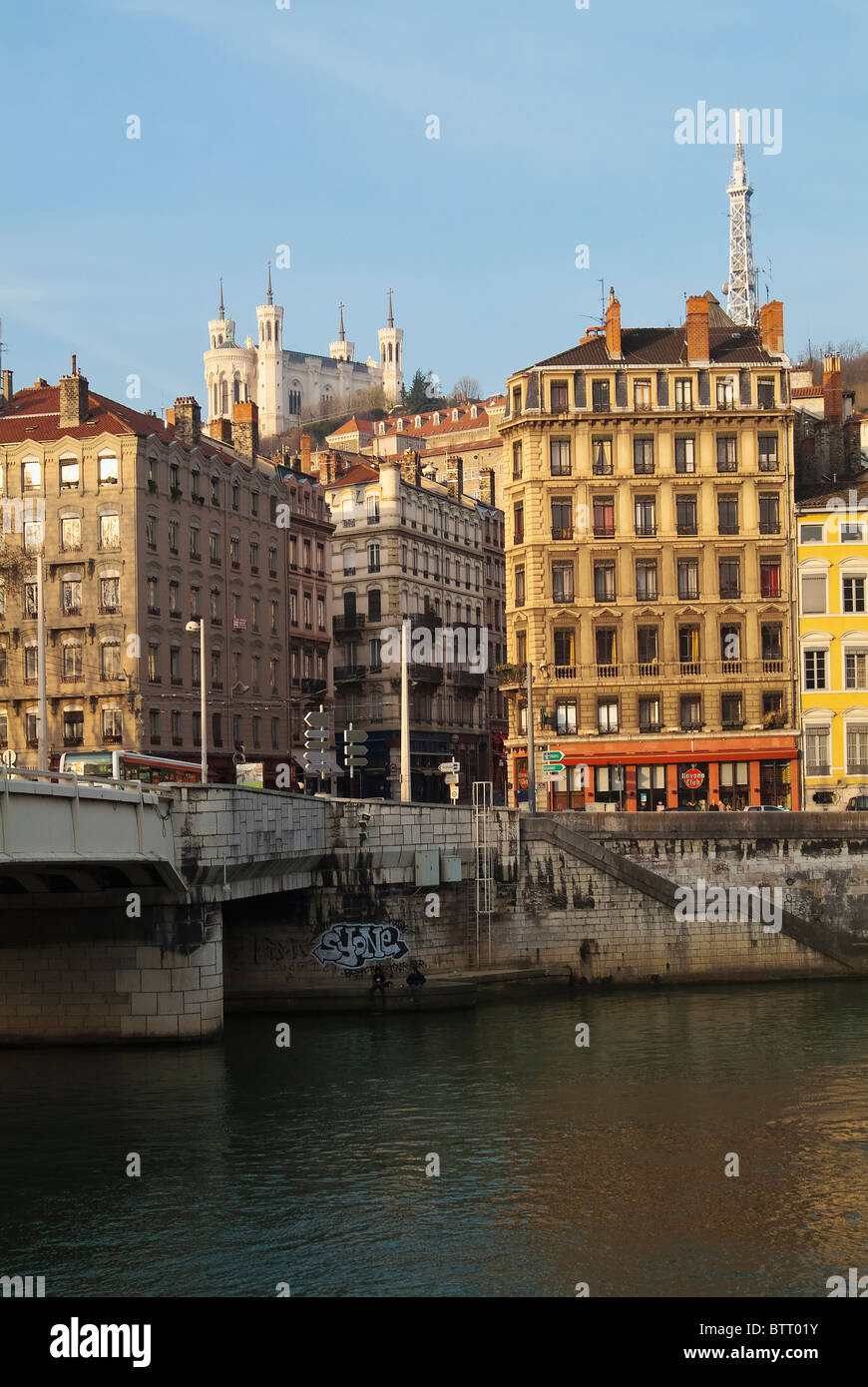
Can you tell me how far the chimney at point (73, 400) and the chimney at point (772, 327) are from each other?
36.1m

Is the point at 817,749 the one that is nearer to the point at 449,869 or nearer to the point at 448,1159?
the point at 449,869

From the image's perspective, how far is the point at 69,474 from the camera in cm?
8994

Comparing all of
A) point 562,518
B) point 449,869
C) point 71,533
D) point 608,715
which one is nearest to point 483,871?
point 449,869

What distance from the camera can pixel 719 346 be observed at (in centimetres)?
9281

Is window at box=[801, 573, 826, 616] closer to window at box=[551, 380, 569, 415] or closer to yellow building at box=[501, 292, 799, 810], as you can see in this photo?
yellow building at box=[501, 292, 799, 810]

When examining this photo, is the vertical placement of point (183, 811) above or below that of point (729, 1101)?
above

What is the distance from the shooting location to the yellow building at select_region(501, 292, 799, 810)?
86125 mm

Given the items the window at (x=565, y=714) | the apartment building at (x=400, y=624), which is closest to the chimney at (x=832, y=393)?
the window at (x=565, y=714)

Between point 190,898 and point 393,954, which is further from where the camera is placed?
point 393,954
